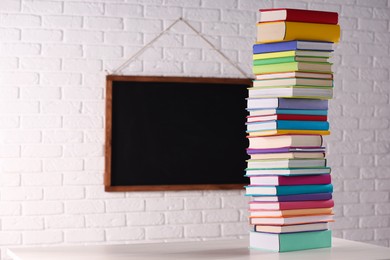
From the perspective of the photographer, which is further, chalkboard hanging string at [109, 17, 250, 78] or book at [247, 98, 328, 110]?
chalkboard hanging string at [109, 17, 250, 78]

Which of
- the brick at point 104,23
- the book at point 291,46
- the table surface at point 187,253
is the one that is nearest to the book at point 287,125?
the book at point 291,46

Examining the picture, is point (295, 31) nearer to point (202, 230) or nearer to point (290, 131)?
point (290, 131)

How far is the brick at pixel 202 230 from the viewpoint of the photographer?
3973 mm

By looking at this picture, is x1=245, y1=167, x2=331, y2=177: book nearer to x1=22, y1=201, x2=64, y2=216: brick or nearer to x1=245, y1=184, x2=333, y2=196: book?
x1=245, y1=184, x2=333, y2=196: book

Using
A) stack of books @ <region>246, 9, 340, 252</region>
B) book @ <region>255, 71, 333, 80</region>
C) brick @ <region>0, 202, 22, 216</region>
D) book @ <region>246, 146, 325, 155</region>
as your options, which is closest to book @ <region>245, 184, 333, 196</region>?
stack of books @ <region>246, 9, 340, 252</region>

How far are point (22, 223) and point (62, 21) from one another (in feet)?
3.49

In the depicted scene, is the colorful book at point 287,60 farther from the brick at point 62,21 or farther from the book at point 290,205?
the brick at point 62,21

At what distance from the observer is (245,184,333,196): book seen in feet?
7.09

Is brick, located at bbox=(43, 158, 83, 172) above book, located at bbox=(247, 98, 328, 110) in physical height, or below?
below

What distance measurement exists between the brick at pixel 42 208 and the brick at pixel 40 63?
2.27ft

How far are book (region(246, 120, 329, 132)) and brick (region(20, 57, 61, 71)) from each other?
1.83 metres

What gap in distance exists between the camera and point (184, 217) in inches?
156

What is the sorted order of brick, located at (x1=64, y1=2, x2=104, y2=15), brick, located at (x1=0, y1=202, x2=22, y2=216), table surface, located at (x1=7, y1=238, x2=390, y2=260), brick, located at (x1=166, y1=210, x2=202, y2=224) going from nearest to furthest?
1. table surface, located at (x1=7, y1=238, x2=390, y2=260)
2. brick, located at (x1=0, y1=202, x2=22, y2=216)
3. brick, located at (x1=64, y1=2, x2=104, y2=15)
4. brick, located at (x1=166, y1=210, x2=202, y2=224)

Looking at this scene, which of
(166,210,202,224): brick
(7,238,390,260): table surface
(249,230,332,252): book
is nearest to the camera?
(7,238,390,260): table surface
